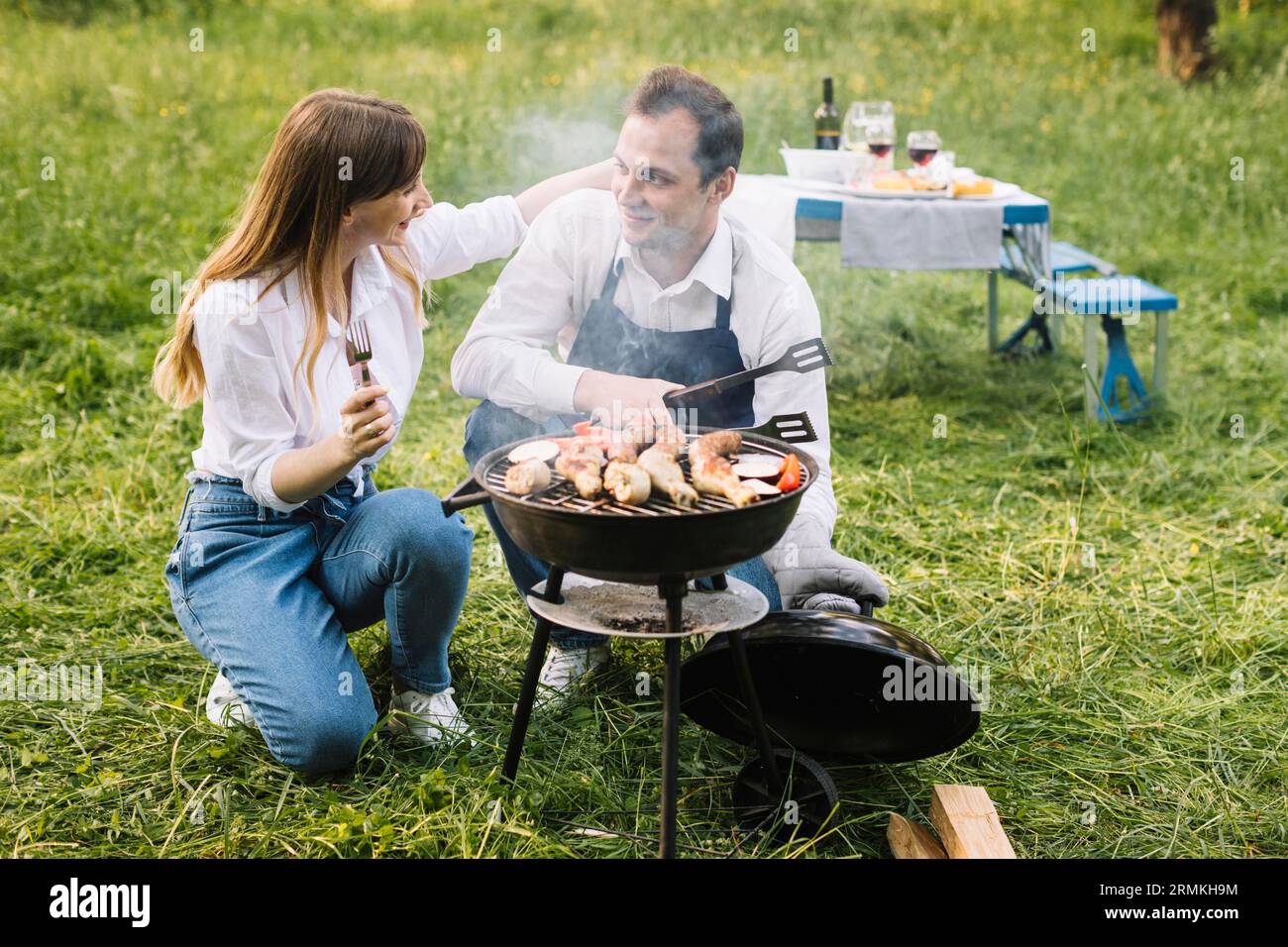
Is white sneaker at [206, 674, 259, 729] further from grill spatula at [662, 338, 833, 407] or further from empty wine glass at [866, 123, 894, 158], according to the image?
empty wine glass at [866, 123, 894, 158]

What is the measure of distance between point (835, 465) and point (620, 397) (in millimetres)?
2263

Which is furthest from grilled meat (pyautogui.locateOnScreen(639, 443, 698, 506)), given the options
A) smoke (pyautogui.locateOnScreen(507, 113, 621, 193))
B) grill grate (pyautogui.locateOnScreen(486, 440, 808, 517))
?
smoke (pyautogui.locateOnScreen(507, 113, 621, 193))

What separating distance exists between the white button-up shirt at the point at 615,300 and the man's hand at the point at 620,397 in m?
0.04

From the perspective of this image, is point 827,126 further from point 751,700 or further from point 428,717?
point 751,700

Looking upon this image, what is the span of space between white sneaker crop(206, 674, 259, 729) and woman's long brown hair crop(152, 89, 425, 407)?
2.73 ft

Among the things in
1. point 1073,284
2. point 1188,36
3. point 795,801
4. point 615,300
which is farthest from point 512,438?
point 1188,36

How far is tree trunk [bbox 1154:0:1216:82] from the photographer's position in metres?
11.2

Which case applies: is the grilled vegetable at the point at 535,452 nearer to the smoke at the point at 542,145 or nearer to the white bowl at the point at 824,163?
the white bowl at the point at 824,163

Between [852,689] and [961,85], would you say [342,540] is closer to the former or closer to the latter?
[852,689]

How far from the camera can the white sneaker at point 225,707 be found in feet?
9.82
